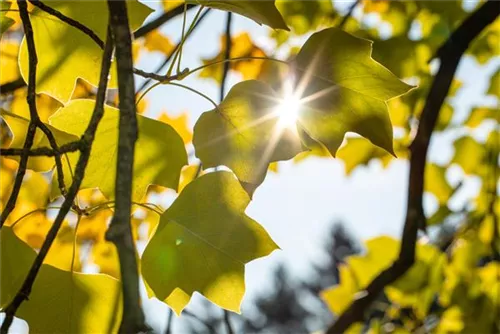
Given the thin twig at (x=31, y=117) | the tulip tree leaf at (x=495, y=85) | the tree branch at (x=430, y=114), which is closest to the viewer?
the thin twig at (x=31, y=117)

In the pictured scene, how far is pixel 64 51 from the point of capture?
32.6 inches

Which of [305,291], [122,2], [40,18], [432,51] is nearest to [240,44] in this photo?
[432,51]

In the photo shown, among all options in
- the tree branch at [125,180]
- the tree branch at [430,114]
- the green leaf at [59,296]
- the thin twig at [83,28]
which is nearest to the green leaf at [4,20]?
the thin twig at [83,28]

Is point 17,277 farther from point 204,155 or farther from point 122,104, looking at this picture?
point 122,104

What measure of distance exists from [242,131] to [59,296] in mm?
246

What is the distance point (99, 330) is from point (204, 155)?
20 centimetres

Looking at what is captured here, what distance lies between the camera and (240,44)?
1941 mm

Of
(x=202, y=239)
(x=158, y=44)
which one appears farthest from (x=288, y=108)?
(x=158, y=44)

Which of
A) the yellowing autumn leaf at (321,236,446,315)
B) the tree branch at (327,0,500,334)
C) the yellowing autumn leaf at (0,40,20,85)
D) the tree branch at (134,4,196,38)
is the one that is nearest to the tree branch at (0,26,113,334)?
the tree branch at (134,4,196,38)

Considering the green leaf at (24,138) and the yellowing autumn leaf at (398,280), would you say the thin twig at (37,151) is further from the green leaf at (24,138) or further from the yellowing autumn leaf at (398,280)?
the yellowing autumn leaf at (398,280)

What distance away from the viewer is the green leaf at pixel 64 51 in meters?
0.81

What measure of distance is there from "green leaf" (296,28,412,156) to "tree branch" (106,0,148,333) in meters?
0.27

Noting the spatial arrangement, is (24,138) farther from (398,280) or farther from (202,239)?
(398,280)

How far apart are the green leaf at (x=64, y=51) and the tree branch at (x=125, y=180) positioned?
0.30 m
